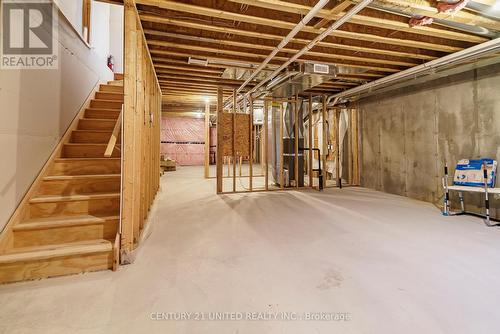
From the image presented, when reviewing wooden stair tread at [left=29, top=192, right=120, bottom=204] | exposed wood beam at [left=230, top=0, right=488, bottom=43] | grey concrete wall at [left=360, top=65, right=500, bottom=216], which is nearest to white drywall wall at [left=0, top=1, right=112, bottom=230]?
wooden stair tread at [left=29, top=192, right=120, bottom=204]

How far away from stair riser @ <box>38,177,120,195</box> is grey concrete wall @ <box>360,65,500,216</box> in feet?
16.8

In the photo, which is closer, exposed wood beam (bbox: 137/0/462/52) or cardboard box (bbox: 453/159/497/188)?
exposed wood beam (bbox: 137/0/462/52)

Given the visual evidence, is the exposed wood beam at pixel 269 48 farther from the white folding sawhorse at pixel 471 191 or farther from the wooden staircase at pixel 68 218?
the white folding sawhorse at pixel 471 191

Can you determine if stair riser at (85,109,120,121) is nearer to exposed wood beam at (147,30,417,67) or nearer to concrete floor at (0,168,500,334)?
exposed wood beam at (147,30,417,67)

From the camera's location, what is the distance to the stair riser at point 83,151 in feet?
9.35

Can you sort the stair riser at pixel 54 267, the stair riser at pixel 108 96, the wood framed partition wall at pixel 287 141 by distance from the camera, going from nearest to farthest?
the stair riser at pixel 54 267 → the stair riser at pixel 108 96 → the wood framed partition wall at pixel 287 141

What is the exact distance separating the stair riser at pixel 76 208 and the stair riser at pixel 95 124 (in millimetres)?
1458

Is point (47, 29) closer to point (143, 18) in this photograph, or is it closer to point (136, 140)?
point (143, 18)

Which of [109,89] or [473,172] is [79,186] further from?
[473,172]

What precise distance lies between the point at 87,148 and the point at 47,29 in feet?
4.30

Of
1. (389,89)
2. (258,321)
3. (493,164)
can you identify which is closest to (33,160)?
(258,321)

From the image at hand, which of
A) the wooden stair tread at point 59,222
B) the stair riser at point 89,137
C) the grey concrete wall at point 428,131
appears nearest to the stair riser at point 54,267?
the wooden stair tread at point 59,222

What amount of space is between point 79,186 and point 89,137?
96 centimetres

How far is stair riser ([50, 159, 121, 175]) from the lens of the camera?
101 inches
